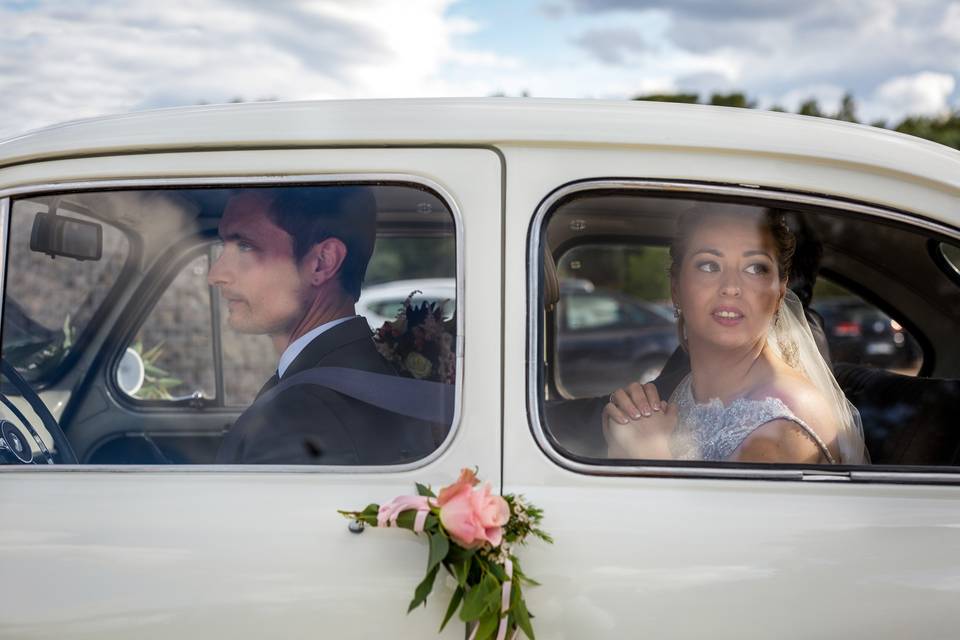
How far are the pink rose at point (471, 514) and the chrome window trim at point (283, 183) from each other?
16cm

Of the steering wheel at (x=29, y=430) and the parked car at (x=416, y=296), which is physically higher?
the parked car at (x=416, y=296)

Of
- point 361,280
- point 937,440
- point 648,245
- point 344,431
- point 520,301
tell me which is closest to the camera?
point 520,301

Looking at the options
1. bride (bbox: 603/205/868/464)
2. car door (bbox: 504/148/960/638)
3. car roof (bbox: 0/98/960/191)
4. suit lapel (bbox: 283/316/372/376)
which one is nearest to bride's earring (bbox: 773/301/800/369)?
bride (bbox: 603/205/868/464)

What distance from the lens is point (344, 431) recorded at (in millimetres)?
1822

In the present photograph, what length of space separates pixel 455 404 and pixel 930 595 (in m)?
0.95

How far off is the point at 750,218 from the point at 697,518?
0.65m

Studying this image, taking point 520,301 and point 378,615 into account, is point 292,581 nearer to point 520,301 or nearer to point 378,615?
point 378,615

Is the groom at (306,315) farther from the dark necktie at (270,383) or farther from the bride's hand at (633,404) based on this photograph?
the bride's hand at (633,404)

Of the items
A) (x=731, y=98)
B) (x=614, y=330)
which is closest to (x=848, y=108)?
(x=731, y=98)

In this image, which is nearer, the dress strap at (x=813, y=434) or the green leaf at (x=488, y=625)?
the green leaf at (x=488, y=625)

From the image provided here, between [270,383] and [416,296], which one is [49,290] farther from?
[416,296]

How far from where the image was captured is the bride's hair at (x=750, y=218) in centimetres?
180

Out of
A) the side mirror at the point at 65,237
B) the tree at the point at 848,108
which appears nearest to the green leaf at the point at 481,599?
the side mirror at the point at 65,237

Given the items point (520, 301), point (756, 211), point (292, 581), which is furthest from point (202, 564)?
point (756, 211)
